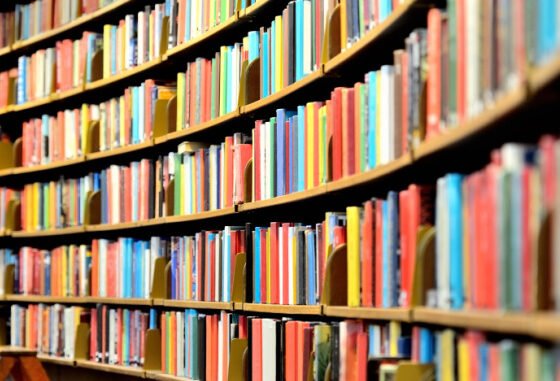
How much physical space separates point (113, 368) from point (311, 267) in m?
1.82

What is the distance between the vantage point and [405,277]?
112 inches

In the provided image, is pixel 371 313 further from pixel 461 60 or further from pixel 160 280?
pixel 160 280

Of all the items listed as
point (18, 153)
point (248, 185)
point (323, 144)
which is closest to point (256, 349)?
point (248, 185)

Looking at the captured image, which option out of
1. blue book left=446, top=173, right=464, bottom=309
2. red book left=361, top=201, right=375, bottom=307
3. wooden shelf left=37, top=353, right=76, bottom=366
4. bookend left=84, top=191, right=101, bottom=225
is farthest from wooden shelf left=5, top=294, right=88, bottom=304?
blue book left=446, top=173, right=464, bottom=309

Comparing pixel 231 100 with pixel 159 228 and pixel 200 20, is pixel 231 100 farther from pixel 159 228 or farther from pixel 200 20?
pixel 159 228

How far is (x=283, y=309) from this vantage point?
150 inches

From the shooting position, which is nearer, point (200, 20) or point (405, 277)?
point (405, 277)

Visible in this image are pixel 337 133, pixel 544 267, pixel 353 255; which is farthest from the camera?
pixel 337 133

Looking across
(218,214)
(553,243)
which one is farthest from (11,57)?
(553,243)

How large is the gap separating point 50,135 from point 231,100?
180 cm

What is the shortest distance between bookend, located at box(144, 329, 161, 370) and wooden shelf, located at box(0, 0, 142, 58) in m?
1.54

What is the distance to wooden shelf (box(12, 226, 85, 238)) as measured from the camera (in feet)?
18.3

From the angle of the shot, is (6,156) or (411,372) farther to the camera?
(6,156)

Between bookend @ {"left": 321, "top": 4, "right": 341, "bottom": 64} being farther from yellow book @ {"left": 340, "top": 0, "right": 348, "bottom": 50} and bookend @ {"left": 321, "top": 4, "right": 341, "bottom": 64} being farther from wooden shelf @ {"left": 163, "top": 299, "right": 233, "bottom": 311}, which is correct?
wooden shelf @ {"left": 163, "top": 299, "right": 233, "bottom": 311}
